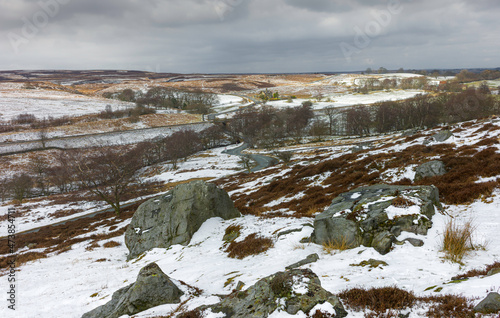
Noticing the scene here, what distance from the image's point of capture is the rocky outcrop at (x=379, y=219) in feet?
25.1

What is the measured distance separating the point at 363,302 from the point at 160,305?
5796 millimetres

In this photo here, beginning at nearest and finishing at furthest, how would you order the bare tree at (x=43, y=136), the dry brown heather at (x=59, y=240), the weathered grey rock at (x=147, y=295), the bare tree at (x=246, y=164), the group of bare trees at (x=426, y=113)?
the weathered grey rock at (x=147, y=295) < the dry brown heather at (x=59, y=240) < the bare tree at (x=246, y=164) < the group of bare trees at (x=426, y=113) < the bare tree at (x=43, y=136)

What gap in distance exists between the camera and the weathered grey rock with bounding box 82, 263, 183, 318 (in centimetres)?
724

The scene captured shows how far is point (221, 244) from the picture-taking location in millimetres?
12906

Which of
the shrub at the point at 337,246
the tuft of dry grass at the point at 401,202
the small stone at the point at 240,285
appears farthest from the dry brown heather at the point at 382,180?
the small stone at the point at 240,285

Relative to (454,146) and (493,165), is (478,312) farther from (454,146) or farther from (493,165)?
(454,146)

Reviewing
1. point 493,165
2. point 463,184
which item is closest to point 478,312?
point 463,184

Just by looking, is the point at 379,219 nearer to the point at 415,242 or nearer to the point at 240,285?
the point at 415,242

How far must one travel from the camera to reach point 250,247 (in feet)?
34.8

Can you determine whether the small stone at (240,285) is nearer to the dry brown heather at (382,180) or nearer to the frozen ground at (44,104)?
the dry brown heather at (382,180)

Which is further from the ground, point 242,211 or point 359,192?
point 359,192

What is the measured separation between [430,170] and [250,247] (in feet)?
39.5

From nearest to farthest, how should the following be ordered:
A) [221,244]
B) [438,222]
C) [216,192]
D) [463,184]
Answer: [438,222]
[463,184]
[221,244]
[216,192]

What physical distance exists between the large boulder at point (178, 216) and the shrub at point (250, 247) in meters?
4.80
